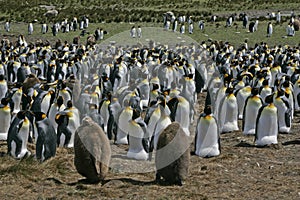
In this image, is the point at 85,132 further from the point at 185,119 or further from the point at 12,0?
the point at 12,0

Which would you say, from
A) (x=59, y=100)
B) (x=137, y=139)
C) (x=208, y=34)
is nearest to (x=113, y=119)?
(x=59, y=100)

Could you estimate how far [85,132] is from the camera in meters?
8.19

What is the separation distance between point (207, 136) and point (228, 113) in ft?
8.18

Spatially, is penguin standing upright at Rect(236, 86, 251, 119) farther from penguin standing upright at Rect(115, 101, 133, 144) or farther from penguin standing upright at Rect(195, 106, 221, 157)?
penguin standing upright at Rect(115, 101, 133, 144)

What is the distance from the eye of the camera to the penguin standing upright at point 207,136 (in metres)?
10.2

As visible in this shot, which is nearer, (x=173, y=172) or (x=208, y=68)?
(x=173, y=172)

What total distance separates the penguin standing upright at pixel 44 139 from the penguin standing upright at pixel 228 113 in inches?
179

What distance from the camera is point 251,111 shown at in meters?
11.9

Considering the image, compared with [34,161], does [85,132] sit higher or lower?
higher

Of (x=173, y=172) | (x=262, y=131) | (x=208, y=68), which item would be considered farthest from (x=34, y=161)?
(x=208, y=68)

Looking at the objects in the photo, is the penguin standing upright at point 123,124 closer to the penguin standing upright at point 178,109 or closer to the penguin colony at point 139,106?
the penguin colony at point 139,106

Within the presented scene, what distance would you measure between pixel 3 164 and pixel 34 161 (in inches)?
21.4

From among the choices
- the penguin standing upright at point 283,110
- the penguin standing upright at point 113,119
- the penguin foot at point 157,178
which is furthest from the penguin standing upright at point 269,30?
the penguin foot at point 157,178

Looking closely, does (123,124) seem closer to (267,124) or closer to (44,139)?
(44,139)
